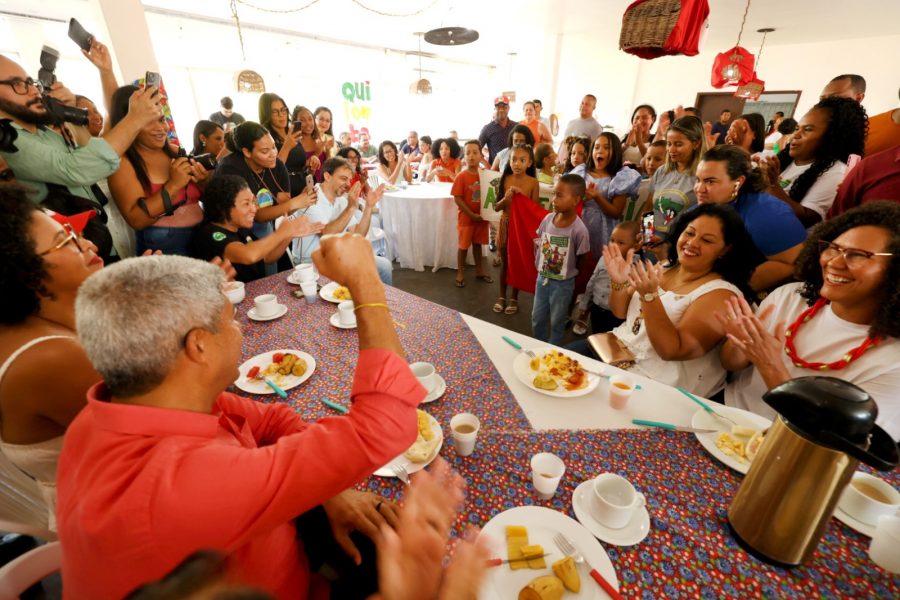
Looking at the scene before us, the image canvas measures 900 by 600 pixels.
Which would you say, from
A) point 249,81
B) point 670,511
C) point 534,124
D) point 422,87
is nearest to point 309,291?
point 670,511

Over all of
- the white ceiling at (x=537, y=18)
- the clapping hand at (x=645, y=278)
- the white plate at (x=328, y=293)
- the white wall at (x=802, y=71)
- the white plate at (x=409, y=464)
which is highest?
the white ceiling at (x=537, y=18)

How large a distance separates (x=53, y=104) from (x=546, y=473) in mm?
3245

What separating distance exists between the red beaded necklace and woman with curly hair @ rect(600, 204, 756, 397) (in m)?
0.23

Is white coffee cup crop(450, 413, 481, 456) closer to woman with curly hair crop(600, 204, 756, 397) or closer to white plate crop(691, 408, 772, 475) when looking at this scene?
white plate crop(691, 408, 772, 475)

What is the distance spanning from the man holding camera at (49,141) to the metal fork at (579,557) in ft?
8.91

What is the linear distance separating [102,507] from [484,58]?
51.4 ft

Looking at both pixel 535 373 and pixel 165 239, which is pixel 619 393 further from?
pixel 165 239

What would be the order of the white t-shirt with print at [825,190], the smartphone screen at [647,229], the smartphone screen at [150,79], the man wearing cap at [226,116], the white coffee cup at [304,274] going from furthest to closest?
1. the man wearing cap at [226,116]
2. the smartphone screen at [647,229]
3. the smartphone screen at [150,79]
4. the white t-shirt with print at [825,190]
5. the white coffee cup at [304,274]

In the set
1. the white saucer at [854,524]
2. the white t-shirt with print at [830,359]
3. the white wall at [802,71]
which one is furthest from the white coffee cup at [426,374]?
the white wall at [802,71]

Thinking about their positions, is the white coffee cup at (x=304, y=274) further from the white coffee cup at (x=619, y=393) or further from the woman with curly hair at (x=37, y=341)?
the white coffee cup at (x=619, y=393)

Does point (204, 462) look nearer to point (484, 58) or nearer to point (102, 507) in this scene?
point (102, 507)

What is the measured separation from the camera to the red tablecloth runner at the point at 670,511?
2.85ft

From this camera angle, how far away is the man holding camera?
6.29 feet

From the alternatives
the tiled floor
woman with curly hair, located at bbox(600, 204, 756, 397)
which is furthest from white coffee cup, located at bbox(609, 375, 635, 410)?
the tiled floor
